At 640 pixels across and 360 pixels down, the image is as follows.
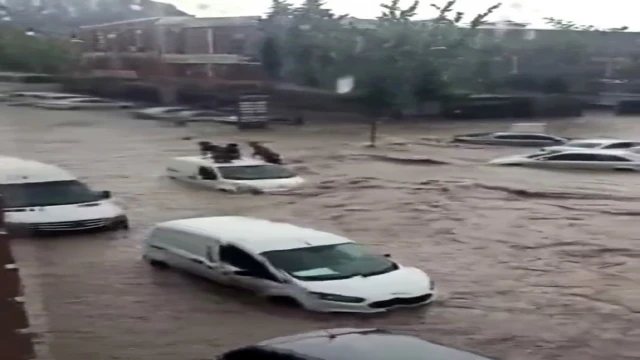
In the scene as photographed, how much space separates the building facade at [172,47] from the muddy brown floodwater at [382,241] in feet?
1.59

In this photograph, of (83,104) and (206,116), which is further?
(206,116)

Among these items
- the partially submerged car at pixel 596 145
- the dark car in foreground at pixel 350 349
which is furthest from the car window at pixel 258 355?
the partially submerged car at pixel 596 145

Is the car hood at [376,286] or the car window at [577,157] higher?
the car hood at [376,286]

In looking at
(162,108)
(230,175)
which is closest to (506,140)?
(230,175)

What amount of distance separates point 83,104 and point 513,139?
134 inches

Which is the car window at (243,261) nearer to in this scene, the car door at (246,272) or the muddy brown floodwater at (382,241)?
the car door at (246,272)

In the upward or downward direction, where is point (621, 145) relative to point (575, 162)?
upward

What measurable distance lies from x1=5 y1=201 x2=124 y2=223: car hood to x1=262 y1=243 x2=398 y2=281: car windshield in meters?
1.04

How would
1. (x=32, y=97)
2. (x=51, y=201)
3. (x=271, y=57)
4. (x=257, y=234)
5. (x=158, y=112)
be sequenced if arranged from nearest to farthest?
(x=257, y=234)
(x=32, y=97)
(x=51, y=201)
(x=271, y=57)
(x=158, y=112)

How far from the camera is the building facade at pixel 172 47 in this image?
440 cm

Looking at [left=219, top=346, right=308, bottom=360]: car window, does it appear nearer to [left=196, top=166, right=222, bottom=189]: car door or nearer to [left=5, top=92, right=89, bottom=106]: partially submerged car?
[left=5, top=92, right=89, bottom=106]: partially submerged car

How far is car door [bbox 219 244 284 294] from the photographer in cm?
361

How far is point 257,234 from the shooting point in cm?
398

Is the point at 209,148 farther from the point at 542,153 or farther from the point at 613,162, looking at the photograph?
the point at 613,162
